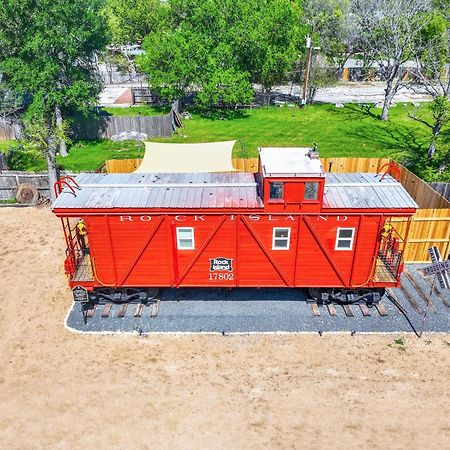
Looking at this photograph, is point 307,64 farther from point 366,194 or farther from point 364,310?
point 364,310

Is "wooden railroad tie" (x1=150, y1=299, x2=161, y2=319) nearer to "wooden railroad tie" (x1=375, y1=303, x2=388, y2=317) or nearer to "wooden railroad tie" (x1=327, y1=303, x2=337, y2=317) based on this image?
"wooden railroad tie" (x1=327, y1=303, x2=337, y2=317)

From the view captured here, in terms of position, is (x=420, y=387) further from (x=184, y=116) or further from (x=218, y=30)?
(x=218, y=30)

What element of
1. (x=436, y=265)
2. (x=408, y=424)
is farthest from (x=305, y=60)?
(x=408, y=424)

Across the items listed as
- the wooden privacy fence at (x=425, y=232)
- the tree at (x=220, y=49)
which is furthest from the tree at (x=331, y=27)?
the wooden privacy fence at (x=425, y=232)

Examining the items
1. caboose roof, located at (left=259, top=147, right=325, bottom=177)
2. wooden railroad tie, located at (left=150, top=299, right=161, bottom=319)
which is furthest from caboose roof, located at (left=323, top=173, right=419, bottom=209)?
wooden railroad tie, located at (left=150, top=299, right=161, bottom=319)

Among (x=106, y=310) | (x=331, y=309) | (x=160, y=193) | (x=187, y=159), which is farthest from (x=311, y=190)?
(x=187, y=159)

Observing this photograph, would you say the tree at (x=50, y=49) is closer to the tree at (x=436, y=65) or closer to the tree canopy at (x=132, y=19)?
the tree at (x=436, y=65)

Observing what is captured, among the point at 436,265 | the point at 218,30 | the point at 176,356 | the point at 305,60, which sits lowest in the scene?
the point at 176,356
